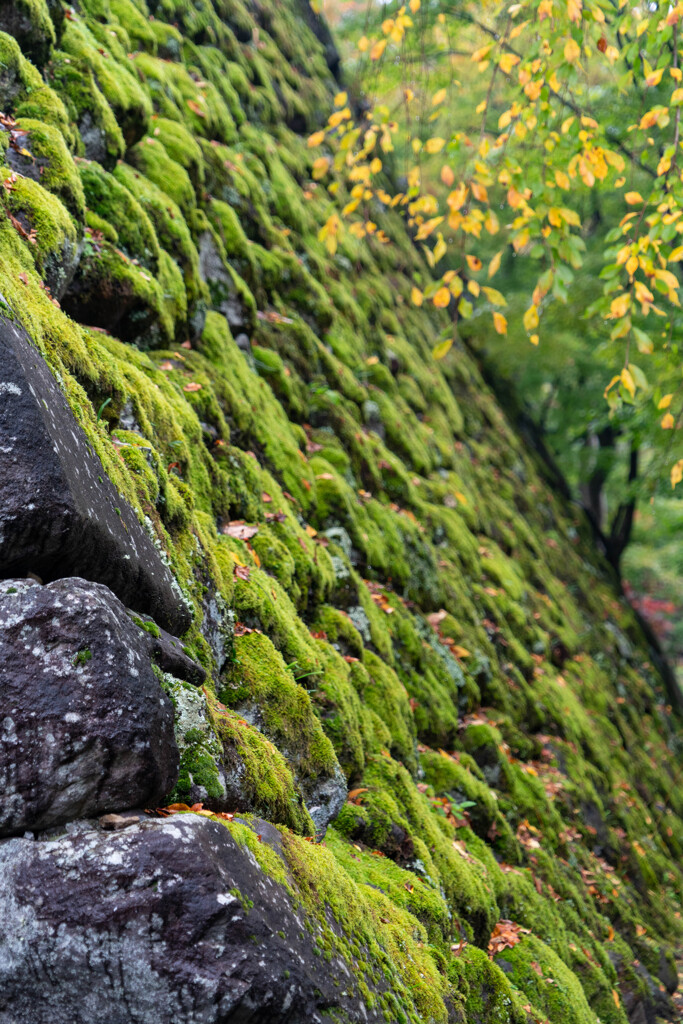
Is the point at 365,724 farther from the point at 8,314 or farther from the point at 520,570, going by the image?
the point at 520,570

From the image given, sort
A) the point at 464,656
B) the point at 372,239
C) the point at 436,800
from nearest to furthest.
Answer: the point at 436,800 → the point at 464,656 → the point at 372,239

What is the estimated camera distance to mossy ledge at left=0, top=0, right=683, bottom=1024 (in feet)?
11.1

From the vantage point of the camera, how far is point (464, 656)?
670 cm

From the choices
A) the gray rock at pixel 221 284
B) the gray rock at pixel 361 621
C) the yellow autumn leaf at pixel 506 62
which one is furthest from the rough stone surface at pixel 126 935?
the gray rock at pixel 221 284

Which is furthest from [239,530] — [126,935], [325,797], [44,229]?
[126,935]

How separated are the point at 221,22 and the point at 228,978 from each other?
36.8 ft

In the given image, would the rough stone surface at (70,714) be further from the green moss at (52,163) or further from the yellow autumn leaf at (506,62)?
the yellow autumn leaf at (506,62)

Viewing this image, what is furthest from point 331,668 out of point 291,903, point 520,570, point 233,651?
point 520,570

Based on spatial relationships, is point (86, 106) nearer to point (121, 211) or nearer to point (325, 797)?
point (121, 211)

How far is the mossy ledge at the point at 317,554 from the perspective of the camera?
11.1ft

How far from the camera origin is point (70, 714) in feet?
7.04

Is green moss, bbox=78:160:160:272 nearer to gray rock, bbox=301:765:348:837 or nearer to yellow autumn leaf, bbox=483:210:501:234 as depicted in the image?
yellow autumn leaf, bbox=483:210:501:234

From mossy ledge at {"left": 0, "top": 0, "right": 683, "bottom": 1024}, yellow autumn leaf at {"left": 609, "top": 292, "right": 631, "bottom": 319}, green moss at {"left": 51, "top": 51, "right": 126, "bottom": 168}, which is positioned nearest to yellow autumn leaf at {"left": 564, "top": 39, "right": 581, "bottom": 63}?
Answer: yellow autumn leaf at {"left": 609, "top": 292, "right": 631, "bottom": 319}

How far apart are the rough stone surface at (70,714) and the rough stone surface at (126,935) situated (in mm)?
127
